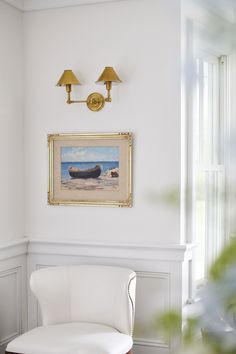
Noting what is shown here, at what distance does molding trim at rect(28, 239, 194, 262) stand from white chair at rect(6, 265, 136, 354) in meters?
0.22

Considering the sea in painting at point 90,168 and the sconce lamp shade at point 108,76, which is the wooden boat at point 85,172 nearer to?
the sea in painting at point 90,168

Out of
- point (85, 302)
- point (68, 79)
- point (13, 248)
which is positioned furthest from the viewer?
point (13, 248)

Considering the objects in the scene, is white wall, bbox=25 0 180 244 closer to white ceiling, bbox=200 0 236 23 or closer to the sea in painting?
the sea in painting

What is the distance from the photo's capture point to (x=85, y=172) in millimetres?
3750

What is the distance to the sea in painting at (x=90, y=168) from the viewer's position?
369cm

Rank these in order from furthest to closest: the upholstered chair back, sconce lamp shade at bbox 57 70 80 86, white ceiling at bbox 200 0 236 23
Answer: sconce lamp shade at bbox 57 70 80 86 < the upholstered chair back < white ceiling at bbox 200 0 236 23

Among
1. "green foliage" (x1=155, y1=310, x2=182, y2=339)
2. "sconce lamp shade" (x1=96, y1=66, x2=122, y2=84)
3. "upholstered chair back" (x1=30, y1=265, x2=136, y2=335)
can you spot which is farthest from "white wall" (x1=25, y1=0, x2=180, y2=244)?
"green foliage" (x1=155, y1=310, x2=182, y2=339)

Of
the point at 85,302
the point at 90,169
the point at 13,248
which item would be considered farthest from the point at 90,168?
the point at 85,302

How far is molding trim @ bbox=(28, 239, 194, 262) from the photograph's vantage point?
3.54 meters

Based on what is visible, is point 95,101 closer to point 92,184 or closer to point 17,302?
point 92,184

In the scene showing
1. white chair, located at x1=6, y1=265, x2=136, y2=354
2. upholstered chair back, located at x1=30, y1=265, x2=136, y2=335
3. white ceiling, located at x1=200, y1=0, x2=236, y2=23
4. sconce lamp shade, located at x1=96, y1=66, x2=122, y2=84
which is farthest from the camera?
sconce lamp shade, located at x1=96, y1=66, x2=122, y2=84

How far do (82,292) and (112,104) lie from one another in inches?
47.7

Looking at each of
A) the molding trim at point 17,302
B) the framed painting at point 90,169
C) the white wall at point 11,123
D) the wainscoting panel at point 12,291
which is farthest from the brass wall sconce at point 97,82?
the molding trim at point 17,302

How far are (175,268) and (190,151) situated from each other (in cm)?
75
